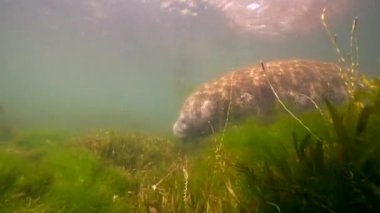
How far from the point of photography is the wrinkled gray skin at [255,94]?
876cm

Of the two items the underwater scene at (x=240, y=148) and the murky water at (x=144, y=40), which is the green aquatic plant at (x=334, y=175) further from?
the murky water at (x=144, y=40)

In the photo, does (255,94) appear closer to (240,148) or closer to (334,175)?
(240,148)

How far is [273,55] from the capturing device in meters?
48.7

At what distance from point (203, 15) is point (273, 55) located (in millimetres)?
21892

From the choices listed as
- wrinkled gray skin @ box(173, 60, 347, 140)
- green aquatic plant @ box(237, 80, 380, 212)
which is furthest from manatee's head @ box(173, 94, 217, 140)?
green aquatic plant @ box(237, 80, 380, 212)

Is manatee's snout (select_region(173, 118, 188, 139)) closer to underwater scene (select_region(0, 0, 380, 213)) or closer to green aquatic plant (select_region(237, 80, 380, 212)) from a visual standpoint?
underwater scene (select_region(0, 0, 380, 213))

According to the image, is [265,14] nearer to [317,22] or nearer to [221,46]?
[317,22]

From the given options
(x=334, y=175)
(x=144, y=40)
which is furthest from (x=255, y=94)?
(x=144, y=40)

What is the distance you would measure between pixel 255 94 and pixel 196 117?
179 centimetres

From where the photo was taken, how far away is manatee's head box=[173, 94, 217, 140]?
9.28 meters

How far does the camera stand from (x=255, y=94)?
8938 mm

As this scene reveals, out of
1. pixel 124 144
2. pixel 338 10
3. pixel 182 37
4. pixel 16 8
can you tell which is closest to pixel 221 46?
pixel 182 37

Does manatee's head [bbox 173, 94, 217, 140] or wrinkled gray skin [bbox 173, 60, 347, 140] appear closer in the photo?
wrinkled gray skin [bbox 173, 60, 347, 140]

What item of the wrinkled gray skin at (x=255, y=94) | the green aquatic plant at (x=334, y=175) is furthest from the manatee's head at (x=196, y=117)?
the green aquatic plant at (x=334, y=175)
